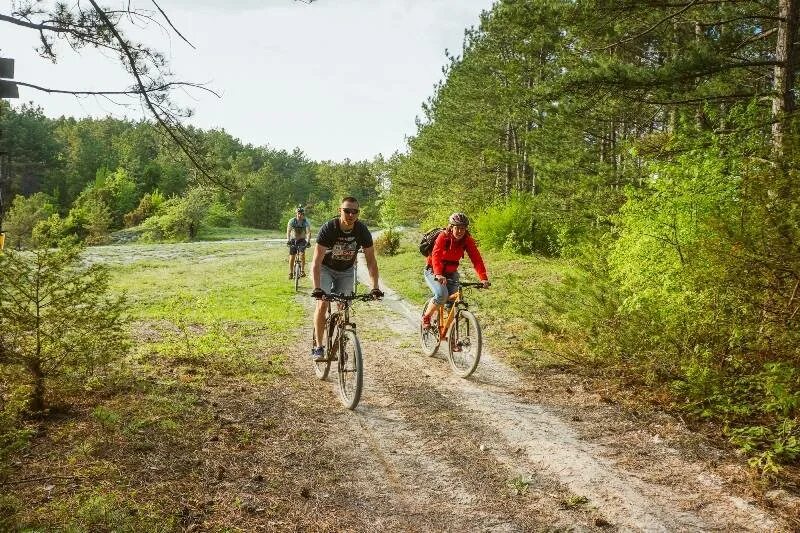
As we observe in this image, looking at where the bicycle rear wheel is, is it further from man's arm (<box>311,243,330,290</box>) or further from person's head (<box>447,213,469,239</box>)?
person's head (<box>447,213,469,239</box>)

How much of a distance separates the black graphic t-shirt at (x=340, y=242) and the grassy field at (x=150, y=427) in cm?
194

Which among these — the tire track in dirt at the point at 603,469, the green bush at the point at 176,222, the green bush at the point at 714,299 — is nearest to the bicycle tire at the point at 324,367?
the tire track in dirt at the point at 603,469

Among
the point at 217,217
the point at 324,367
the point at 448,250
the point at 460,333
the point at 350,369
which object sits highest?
the point at 217,217

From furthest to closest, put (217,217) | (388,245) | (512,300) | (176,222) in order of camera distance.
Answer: (217,217) → (176,222) → (388,245) → (512,300)

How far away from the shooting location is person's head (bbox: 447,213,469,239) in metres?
7.88

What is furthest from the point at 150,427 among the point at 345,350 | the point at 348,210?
the point at 348,210

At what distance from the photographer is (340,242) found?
691 centimetres

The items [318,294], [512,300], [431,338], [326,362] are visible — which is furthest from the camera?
[512,300]

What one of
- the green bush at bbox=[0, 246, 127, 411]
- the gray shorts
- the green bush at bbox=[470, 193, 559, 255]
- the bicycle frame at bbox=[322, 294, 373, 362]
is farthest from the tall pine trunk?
the green bush at bbox=[470, 193, 559, 255]

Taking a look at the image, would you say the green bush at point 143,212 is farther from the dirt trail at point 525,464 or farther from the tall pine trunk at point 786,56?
the tall pine trunk at point 786,56

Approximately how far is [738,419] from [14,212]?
200 feet

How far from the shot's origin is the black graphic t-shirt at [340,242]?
6.77m

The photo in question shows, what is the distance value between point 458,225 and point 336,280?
208cm

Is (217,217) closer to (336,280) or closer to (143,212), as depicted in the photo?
(143,212)
